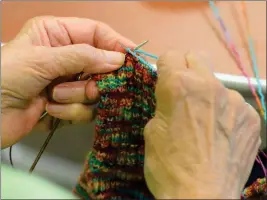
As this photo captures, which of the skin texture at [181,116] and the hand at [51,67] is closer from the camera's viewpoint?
the skin texture at [181,116]

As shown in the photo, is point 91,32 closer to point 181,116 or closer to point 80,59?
point 80,59

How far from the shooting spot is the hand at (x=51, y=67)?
2.50 ft

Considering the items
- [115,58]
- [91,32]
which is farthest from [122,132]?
[91,32]

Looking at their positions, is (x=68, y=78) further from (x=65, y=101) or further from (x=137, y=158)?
(x=137, y=158)

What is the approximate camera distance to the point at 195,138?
1.90 ft

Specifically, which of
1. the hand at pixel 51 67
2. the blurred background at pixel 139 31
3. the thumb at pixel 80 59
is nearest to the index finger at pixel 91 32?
the hand at pixel 51 67

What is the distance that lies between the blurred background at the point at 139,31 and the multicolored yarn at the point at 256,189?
1.05ft

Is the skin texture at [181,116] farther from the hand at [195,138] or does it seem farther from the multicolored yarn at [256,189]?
the multicolored yarn at [256,189]

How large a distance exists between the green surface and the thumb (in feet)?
1.29

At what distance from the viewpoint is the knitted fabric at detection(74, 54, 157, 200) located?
757 mm

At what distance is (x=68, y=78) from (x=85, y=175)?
25 cm

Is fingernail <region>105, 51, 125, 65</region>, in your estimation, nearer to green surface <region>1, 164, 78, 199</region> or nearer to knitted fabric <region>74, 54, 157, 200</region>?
knitted fabric <region>74, 54, 157, 200</region>

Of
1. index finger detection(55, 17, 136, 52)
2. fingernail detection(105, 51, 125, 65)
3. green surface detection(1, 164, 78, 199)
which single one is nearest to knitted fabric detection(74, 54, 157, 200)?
fingernail detection(105, 51, 125, 65)

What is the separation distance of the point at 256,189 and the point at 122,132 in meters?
0.31
